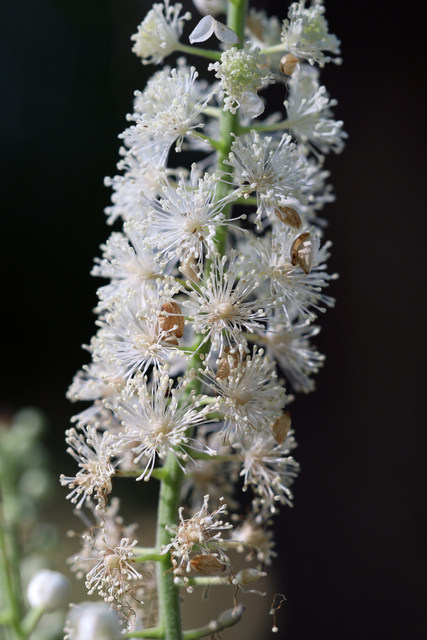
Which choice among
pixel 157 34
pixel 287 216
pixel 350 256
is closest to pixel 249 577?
pixel 287 216

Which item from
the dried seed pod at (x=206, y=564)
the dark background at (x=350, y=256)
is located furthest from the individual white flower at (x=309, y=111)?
the dark background at (x=350, y=256)

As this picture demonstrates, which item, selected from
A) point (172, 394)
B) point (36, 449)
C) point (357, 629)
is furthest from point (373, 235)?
point (172, 394)

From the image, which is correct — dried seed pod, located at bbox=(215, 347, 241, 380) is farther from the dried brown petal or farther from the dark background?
the dark background

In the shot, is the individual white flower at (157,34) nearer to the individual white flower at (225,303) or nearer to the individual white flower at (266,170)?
the individual white flower at (266,170)

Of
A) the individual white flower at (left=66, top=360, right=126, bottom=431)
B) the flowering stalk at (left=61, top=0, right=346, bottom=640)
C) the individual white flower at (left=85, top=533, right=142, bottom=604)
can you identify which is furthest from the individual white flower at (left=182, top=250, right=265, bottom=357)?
the individual white flower at (left=85, top=533, right=142, bottom=604)

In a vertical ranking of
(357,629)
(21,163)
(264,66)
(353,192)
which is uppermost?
(21,163)

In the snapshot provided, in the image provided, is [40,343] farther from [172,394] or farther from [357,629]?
[172,394]
